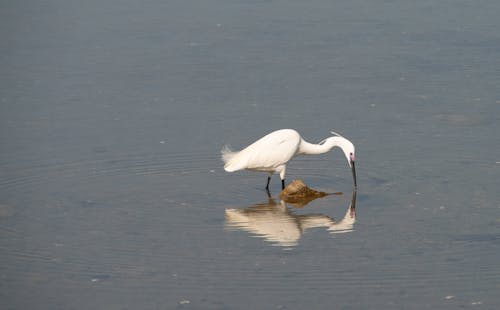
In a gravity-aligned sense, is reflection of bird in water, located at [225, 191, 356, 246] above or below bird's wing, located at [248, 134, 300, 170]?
below

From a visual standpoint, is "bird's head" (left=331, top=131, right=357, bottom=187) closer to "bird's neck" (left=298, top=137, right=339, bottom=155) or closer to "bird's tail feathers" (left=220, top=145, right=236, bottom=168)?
"bird's neck" (left=298, top=137, right=339, bottom=155)

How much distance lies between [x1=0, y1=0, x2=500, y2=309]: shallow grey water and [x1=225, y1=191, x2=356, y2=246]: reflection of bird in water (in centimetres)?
4

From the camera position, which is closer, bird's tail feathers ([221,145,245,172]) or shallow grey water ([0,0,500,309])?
shallow grey water ([0,0,500,309])

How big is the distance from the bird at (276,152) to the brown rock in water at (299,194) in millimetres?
442

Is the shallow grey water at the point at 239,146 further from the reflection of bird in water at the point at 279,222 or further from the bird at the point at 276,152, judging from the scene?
the bird at the point at 276,152

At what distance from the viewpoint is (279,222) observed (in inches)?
527

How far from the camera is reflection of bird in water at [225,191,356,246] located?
12859mm

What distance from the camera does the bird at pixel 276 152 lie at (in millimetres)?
14367

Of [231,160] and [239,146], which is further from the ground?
[231,160]

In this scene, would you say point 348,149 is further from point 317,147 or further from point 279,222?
point 279,222

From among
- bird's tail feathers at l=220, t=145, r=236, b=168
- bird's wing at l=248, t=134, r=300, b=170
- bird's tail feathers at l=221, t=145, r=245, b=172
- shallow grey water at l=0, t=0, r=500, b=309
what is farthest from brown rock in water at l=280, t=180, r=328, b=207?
bird's tail feathers at l=220, t=145, r=236, b=168

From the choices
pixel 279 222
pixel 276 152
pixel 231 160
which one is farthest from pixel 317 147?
pixel 279 222

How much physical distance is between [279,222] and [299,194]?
808mm

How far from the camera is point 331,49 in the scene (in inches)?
787
